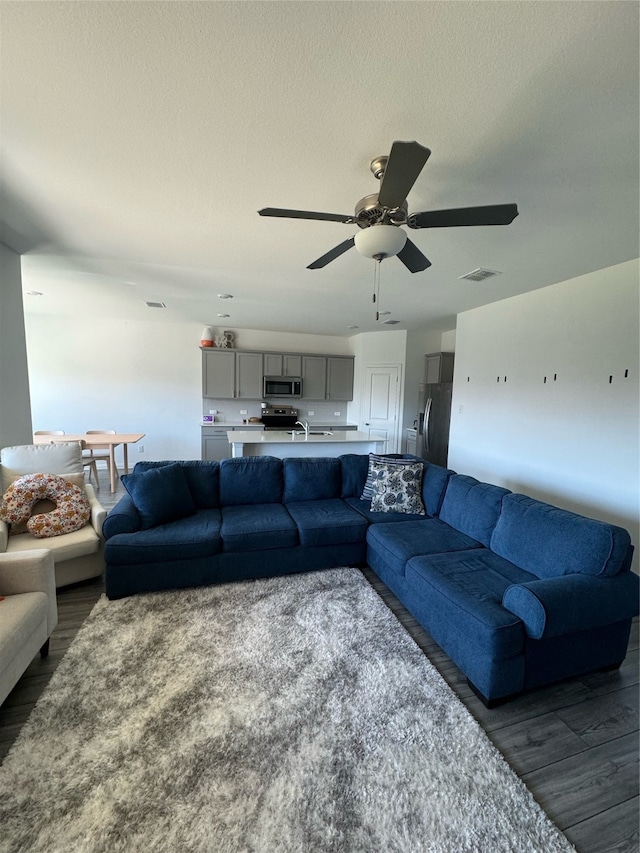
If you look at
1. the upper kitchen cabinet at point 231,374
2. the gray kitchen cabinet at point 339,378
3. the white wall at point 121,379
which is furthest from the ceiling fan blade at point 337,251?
the white wall at point 121,379

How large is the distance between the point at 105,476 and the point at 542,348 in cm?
643

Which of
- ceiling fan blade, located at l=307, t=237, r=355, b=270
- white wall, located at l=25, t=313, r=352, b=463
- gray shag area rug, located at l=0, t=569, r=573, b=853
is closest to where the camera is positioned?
gray shag area rug, located at l=0, t=569, r=573, b=853

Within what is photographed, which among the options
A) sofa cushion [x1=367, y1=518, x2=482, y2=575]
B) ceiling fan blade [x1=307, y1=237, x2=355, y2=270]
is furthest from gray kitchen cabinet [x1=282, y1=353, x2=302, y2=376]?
sofa cushion [x1=367, y1=518, x2=482, y2=575]

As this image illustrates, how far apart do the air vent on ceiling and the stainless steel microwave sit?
3.63m

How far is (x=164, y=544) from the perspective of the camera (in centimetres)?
237

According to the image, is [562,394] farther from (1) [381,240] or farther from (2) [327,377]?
(2) [327,377]

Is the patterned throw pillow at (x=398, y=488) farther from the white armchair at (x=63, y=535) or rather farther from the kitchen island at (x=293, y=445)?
the white armchair at (x=63, y=535)

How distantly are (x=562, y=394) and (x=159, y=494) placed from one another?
3987mm

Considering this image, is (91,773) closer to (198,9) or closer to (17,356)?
(198,9)

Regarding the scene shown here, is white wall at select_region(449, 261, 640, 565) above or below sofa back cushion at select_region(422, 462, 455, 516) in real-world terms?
above

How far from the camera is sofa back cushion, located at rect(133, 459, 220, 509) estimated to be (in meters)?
3.02

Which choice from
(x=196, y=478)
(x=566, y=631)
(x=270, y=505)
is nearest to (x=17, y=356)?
(x=196, y=478)

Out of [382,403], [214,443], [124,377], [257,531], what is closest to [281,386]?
[214,443]

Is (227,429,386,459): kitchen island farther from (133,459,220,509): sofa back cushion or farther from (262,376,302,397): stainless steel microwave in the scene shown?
(262,376,302,397): stainless steel microwave
